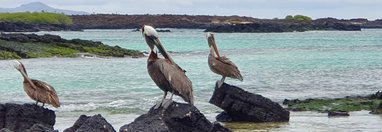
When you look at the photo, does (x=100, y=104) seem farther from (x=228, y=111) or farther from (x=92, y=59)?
(x=92, y=59)

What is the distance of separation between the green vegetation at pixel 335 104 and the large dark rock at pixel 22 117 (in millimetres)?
8078

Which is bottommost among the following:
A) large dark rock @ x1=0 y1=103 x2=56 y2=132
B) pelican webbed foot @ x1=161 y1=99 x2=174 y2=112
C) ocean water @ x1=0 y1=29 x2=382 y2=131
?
ocean water @ x1=0 y1=29 x2=382 y2=131

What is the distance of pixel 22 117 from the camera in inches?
494

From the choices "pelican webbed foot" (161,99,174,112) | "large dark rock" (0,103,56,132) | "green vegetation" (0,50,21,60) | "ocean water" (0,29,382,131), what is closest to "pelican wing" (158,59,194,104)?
"pelican webbed foot" (161,99,174,112)

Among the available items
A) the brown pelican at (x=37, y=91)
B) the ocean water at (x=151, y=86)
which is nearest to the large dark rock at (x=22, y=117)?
the brown pelican at (x=37, y=91)

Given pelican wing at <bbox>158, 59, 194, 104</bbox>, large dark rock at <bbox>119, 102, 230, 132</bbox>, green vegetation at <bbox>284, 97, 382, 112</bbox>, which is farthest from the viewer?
green vegetation at <bbox>284, 97, 382, 112</bbox>

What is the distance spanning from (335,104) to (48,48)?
31.7 meters

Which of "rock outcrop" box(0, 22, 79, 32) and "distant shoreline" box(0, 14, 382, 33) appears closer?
"rock outcrop" box(0, 22, 79, 32)

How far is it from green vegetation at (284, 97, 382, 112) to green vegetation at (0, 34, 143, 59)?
86.1 feet

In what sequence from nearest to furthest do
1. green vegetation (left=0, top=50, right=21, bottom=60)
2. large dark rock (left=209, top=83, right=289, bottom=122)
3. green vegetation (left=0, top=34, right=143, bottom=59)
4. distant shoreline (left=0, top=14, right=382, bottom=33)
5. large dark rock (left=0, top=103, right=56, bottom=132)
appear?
large dark rock (left=0, top=103, right=56, bottom=132) → large dark rock (left=209, top=83, right=289, bottom=122) → green vegetation (left=0, top=50, right=21, bottom=60) → green vegetation (left=0, top=34, right=143, bottom=59) → distant shoreline (left=0, top=14, right=382, bottom=33)

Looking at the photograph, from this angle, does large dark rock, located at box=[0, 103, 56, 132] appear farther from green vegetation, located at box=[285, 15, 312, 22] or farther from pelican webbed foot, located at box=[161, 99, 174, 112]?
green vegetation, located at box=[285, 15, 312, 22]

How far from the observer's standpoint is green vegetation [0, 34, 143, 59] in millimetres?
45950

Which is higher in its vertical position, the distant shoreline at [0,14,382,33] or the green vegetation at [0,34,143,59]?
the green vegetation at [0,34,143,59]

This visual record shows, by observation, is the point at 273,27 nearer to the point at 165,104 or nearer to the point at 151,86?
the point at 151,86
